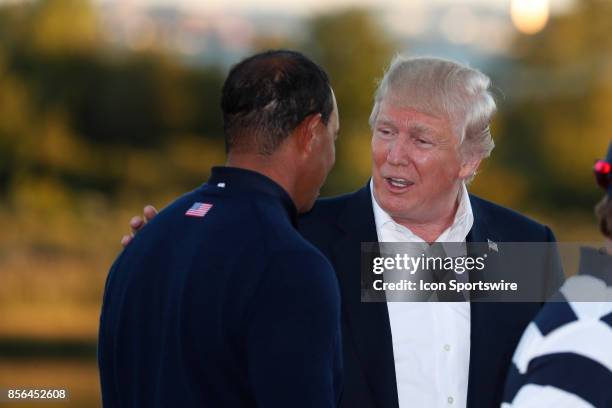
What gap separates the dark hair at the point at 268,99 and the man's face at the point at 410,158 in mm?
667

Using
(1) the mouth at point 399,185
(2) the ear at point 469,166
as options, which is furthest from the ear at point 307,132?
(2) the ear at point 469,166

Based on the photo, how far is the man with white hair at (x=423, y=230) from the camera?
8.63 feet

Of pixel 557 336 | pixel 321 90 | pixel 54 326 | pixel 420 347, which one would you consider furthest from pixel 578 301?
pixel 54 326

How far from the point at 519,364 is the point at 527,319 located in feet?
3.10

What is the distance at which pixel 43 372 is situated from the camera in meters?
16.0

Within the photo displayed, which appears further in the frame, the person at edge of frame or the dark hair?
the dark hair

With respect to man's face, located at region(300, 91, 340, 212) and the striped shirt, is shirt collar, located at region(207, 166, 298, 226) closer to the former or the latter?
man's face, located at region(300, 91, 340, 212)

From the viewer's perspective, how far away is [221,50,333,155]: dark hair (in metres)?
2.06

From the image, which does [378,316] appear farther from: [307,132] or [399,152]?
[307,132]

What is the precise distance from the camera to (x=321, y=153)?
2150 millimetres

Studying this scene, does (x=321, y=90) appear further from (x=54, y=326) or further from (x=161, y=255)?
(x=54, y=326)

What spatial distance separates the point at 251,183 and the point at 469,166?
100 cm

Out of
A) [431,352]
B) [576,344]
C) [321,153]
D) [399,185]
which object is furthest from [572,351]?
[399,185]

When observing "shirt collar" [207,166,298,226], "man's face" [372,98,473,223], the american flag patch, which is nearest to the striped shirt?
"shirt collar" [207,166,298,226]
